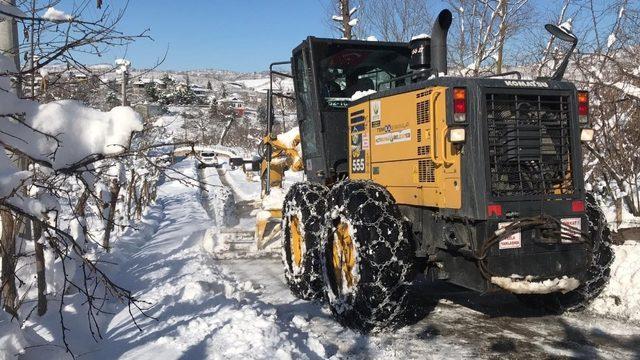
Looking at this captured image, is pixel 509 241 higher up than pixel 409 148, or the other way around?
pixel 409 148

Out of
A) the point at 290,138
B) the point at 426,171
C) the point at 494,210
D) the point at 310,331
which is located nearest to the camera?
the point at 494,210

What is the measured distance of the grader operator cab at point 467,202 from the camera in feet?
14.7

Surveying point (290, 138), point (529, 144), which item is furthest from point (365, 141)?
point (290, 138)

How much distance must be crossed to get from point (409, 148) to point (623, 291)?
2451mm

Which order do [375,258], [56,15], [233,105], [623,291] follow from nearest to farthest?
[56,15]
[375,258]
[623,291]
[233,105]

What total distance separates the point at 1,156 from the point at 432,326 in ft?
12.5

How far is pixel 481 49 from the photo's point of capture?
535 inches

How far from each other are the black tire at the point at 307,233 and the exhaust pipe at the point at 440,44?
184 centimetres

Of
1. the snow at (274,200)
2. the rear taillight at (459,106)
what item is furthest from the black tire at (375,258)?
the snow at (274,200)

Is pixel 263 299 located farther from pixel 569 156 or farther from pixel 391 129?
pixel 569 156

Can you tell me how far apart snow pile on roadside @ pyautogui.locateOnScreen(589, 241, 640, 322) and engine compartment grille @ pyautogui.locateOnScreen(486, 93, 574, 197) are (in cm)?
137

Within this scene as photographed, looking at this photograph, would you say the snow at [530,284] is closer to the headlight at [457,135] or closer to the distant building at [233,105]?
the headlight at [457,135]

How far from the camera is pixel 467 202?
4523mm

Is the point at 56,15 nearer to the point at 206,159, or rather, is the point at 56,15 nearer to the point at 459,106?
the point at 459,106
